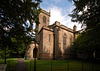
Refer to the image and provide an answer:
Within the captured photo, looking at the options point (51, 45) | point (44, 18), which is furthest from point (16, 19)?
point (44, 18)

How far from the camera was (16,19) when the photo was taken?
5.88 metres

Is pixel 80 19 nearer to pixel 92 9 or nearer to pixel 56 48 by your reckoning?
pixel 92 9

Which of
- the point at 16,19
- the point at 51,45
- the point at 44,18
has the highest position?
the point at 44,18

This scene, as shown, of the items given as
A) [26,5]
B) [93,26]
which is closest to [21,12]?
[26,5]

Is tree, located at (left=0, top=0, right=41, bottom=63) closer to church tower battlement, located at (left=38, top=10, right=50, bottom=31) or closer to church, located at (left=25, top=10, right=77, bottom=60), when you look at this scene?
church, located at (left=25, top=10, right=77, bottom=60)

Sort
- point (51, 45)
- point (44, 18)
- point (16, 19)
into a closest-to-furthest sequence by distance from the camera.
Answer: point (16, 19)
point (51, 45)
point (44, 18)

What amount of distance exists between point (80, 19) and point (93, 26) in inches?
71.2

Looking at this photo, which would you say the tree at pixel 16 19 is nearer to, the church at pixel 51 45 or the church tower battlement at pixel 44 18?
the church at pixel 51 45

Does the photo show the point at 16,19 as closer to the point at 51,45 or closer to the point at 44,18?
the point at 51,45

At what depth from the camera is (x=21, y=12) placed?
592 centimetres

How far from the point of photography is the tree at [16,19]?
5.43 meters

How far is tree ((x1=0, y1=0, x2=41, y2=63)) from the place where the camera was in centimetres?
543

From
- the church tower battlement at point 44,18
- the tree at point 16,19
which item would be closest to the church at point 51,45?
the church tower battlement at point 44,18

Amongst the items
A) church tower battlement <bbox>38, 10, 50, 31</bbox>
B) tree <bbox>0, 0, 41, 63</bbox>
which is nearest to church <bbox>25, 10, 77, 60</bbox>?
church tower battlement <bbox>38, 10, 50, 31</bbox>
